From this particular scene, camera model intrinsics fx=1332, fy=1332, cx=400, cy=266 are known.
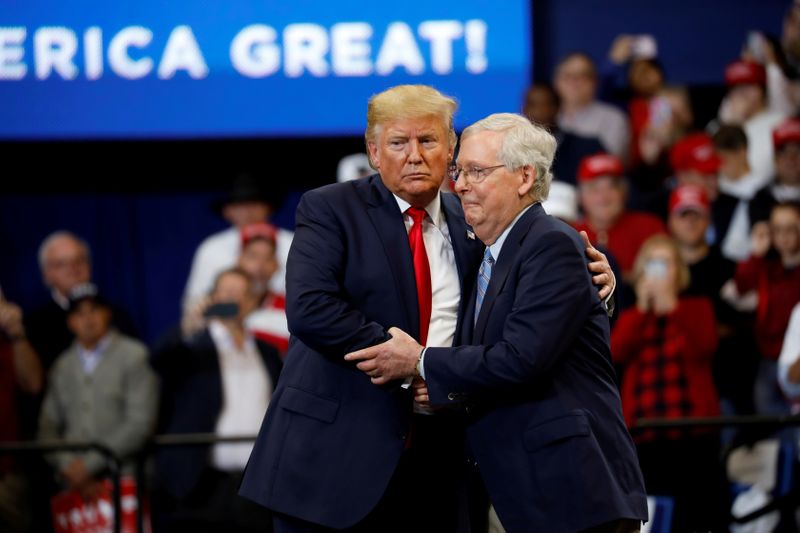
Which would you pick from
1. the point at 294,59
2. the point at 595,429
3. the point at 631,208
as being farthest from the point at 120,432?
the point at 595,429

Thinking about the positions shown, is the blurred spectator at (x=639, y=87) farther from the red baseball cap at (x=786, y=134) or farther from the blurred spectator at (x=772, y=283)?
the blurred spectator at (x=772, y=283)

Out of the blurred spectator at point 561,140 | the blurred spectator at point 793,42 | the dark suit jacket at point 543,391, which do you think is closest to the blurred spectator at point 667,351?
the blurred spectator at point 561,140

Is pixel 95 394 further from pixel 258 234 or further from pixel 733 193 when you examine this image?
pixel 733 193

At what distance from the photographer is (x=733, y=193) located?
6.90m

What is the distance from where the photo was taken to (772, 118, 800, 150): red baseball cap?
6684 mm

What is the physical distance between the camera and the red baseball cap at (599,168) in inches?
260

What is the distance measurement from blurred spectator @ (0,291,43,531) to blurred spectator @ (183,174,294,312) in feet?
2.72

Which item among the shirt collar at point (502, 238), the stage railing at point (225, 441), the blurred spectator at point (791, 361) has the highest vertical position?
the shirt collar at point (502, 238)

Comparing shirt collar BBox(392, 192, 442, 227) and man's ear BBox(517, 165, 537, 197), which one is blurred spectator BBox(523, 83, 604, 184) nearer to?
shirt collar BBox(392, 192, 442, 227)

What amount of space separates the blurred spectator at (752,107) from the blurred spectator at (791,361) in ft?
5.70

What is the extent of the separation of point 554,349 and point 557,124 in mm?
4395

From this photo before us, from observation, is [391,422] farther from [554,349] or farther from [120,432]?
[120,432]

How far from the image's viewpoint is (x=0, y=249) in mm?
7918

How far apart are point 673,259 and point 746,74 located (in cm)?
183
